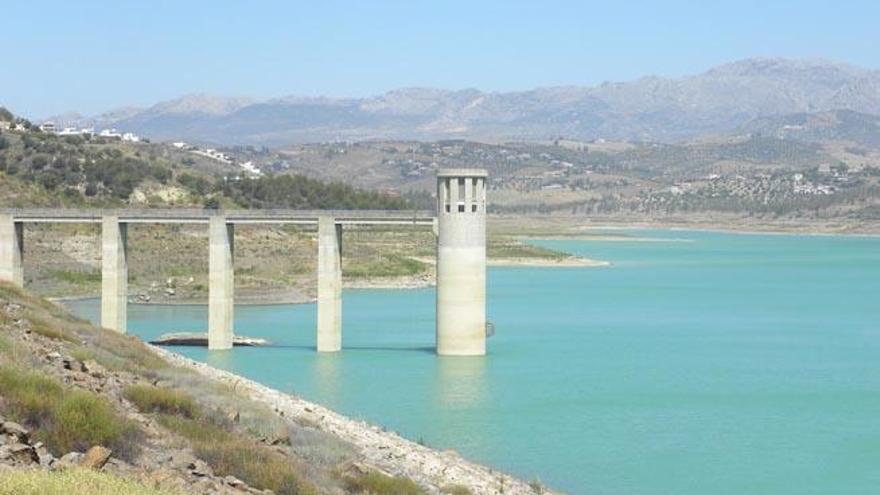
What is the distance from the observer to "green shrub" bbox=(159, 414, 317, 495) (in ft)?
50.2

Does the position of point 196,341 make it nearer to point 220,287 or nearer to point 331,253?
point 220,287

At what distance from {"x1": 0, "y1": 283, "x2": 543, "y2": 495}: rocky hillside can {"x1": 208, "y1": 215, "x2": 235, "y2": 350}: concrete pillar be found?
2055 centimetres

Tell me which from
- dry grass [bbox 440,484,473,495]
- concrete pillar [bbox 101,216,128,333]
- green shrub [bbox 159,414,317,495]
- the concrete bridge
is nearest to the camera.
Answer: green shrub [bbox 159,414,317,495]

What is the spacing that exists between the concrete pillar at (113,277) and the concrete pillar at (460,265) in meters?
11.6

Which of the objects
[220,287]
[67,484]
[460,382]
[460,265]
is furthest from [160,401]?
[220,287]

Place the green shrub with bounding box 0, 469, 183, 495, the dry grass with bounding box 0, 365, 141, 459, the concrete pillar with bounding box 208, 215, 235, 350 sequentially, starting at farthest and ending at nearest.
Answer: the concrete pillar with bounding box 208, 215, 235, 350 < the dry grass with bounding box 0, 365, 141, 459 < the green shrub with bounding box 0, 469, 183, 495

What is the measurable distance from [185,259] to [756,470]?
175 ft

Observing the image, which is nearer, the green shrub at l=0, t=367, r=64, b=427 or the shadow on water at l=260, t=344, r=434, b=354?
the green shrub at l=0, t=367, r=64, b=427

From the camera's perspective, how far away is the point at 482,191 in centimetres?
4541

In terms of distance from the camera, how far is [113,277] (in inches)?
1940

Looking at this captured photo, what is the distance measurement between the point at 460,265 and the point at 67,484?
3293cm

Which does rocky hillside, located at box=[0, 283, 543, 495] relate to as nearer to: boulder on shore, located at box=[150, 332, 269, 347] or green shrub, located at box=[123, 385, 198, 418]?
green shrub, located at box=[123, 385, 198, 418]

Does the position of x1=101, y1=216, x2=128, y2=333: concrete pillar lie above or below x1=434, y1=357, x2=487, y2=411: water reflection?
above

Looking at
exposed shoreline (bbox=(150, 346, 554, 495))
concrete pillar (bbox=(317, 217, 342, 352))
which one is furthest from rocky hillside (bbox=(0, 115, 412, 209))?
exposed shoreline (bbox=(150, 346, 554, 495))
